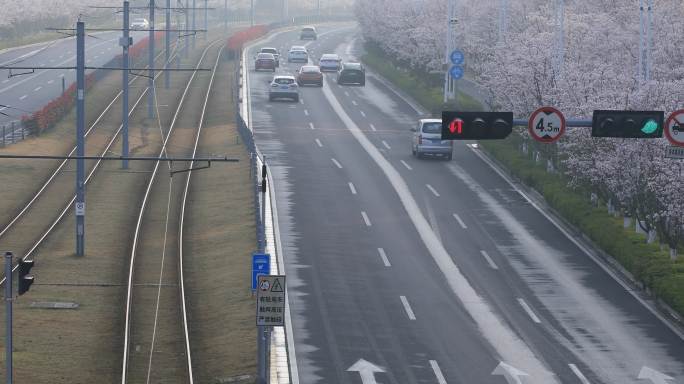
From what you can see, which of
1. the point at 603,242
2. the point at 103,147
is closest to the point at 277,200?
the point at 603,242

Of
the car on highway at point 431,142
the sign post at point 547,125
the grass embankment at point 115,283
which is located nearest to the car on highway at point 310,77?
the grass embankment at point 115,283

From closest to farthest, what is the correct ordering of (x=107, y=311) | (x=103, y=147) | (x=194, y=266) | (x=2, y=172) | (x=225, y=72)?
1. (x=107, y=311)
2. (x=194, y=266)
3. (x=2, y=172)
4. (x=103, y=147)
5. (x=225, y=72)

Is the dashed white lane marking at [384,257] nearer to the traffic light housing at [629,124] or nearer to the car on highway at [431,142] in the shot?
the traffic light housing at [629,124]

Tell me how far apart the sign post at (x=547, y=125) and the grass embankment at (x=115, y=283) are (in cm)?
826

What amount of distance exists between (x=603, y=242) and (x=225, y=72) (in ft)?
219

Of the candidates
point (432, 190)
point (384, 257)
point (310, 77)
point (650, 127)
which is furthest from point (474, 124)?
point (310, 77)

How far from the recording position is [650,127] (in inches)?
937

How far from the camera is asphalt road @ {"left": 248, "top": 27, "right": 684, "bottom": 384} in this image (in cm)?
2905

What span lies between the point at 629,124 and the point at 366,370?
325 inches

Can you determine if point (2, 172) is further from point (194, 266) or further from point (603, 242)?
point (603, 242)

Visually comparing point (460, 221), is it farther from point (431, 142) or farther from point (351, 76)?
point (351, 76)

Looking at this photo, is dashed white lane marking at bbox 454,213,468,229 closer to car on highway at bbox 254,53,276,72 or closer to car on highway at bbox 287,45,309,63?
car on highway at bbox 254,53,276,72

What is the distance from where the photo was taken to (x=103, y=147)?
205 feet

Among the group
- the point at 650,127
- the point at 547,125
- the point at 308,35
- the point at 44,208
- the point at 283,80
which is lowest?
the point at 44,208
